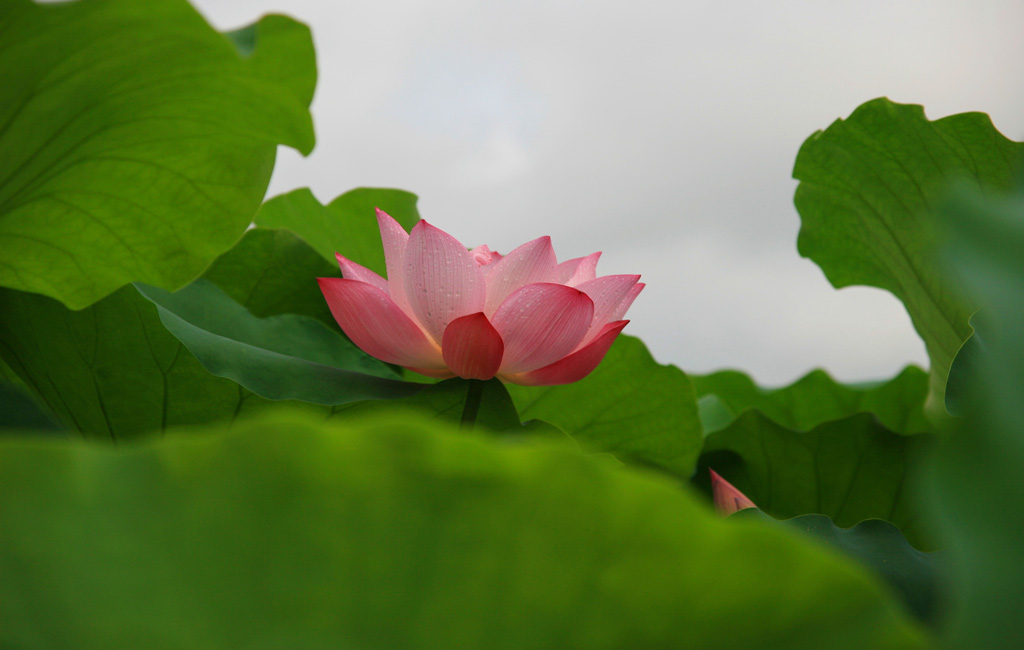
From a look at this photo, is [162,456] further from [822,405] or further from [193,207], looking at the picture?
[822,405]

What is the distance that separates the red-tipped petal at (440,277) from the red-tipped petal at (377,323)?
0.5 inches

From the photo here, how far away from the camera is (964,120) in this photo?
0.53 meters

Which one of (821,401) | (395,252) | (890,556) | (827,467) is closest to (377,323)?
(395,252)

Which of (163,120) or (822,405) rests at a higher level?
(163,120)

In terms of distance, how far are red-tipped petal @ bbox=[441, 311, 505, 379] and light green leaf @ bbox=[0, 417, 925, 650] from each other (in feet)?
0.73

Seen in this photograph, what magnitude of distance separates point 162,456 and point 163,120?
340 millimetres

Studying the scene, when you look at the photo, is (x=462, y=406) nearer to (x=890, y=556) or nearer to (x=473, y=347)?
(x=473, y=347)

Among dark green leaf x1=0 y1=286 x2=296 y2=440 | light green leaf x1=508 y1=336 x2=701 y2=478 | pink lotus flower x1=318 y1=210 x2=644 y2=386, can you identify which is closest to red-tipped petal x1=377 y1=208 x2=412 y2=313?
pink lotus flower x1=318 y1=210 x2=644 y2=386

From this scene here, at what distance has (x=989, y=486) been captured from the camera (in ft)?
0.45

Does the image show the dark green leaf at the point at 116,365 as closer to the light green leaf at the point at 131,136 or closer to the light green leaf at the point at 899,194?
the light green leaf at the point at 131,136

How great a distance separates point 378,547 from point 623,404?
0.50 m

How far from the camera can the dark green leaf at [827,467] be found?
58cm

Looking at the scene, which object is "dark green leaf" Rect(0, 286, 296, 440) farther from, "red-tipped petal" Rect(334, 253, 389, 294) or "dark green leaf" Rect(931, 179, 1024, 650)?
"dark green leaf" Rect(931, 179, 1024, 650)

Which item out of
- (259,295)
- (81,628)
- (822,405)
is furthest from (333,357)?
(822,405)
